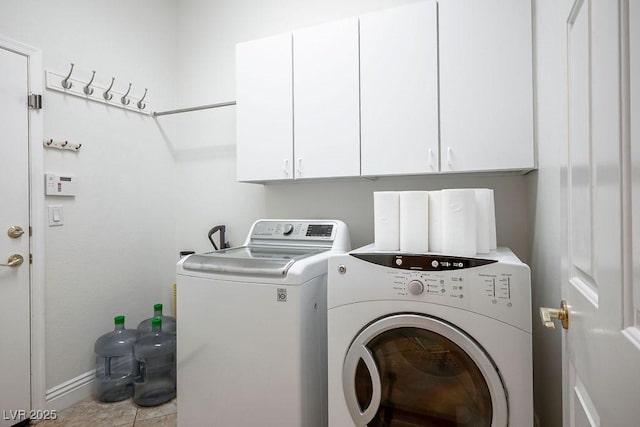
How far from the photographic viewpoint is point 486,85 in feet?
5.32

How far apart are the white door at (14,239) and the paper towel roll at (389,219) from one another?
77.7 inches

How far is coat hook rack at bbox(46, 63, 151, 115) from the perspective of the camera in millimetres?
2102

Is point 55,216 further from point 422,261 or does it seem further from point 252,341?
point 422,261

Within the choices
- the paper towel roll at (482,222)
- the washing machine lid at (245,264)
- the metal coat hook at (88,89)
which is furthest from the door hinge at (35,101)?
the paper towel roll at (482,222)

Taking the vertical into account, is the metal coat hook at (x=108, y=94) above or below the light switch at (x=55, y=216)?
above

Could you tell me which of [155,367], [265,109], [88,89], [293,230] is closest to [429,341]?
[293,230]

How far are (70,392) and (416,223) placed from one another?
7.72 feet

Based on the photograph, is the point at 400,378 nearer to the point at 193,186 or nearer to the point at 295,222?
the point at 295,222

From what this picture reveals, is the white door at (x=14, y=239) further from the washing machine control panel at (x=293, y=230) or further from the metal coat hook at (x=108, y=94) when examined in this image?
the washing machine control panel at (x=293, y=230)

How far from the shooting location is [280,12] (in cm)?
247

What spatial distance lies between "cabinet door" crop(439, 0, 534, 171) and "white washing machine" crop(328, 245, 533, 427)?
0.59 meters

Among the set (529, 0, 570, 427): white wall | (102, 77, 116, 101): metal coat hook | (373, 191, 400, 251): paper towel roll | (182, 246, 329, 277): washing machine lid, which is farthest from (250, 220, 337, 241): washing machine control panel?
(102, 77, 116, 101): metal coat hook

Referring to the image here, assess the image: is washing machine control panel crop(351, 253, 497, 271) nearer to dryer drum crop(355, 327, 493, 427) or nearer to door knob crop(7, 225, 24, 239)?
dryer drum crop(355, 327, 493, 427)

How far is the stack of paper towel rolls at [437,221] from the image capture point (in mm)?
1323
